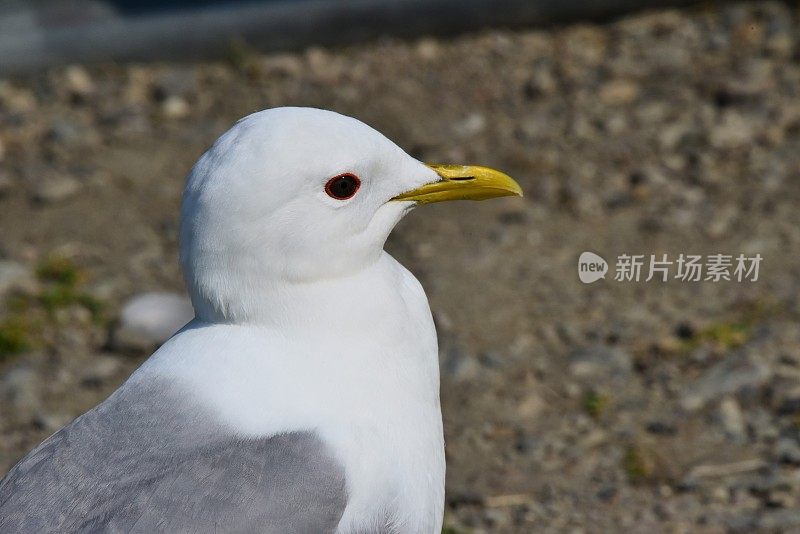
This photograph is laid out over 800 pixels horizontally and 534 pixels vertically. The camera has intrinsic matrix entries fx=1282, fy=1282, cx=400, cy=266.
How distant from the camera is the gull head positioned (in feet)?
9.83

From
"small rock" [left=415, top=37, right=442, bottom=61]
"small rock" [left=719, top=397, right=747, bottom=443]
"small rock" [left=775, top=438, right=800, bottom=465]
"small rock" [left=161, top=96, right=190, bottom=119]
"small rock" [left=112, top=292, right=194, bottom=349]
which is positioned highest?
"small rock" [left=415, top=37, right=442, bottom=61]

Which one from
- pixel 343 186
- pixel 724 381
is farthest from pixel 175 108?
pixel 343 186

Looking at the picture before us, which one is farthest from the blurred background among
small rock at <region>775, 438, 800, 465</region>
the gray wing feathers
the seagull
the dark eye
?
the dark eye

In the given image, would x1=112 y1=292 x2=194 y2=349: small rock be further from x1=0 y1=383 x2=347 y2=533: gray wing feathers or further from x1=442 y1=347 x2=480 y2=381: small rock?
x1=0 y1=383 x2=347 y2=533: gray wing feathers

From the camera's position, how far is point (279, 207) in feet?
9.94

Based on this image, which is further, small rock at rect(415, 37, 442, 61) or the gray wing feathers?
small rock at rect(415, 37, 442, 61)

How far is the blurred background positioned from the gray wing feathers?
4.53ft

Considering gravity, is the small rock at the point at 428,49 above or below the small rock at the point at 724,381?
above

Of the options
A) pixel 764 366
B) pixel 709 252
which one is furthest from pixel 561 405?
pixel 709 252

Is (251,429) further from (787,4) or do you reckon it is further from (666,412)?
(787,4)

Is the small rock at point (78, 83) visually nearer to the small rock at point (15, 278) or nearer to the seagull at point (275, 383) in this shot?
the small rock at point (15, 278)

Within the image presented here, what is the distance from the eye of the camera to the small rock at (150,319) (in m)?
5.08

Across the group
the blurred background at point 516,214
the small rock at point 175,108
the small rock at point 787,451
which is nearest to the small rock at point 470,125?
the blurred background at point 516,214

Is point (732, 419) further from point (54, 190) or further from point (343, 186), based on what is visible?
point (54, 190)
